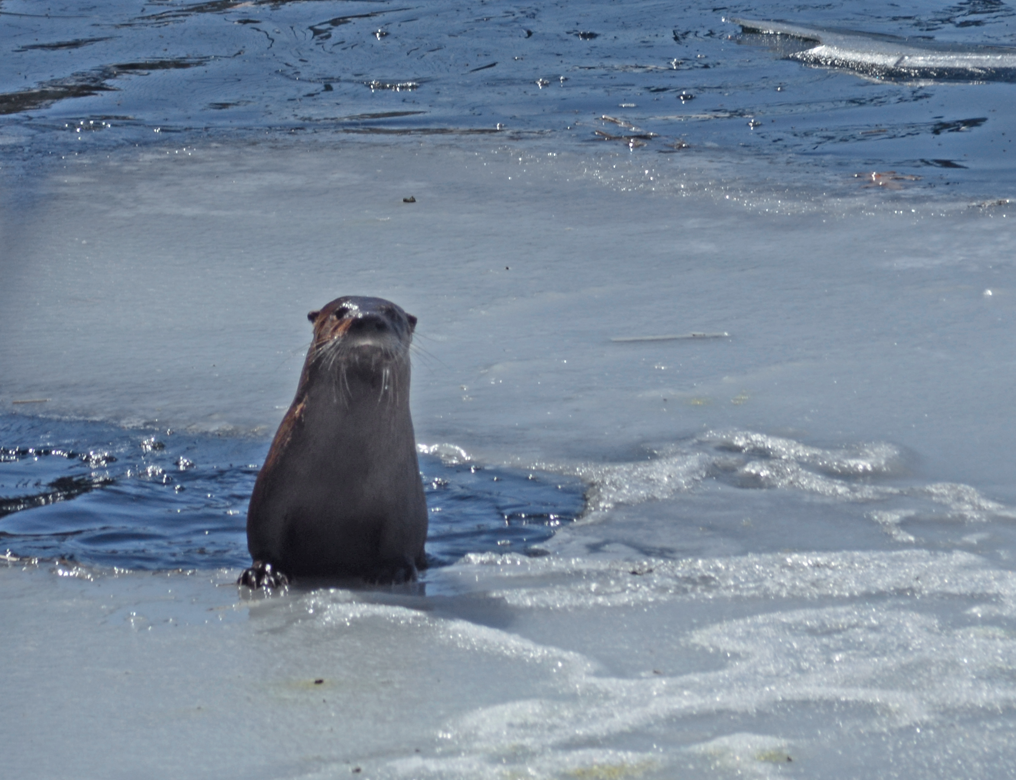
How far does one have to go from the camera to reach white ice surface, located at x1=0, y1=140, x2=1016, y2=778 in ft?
7.29

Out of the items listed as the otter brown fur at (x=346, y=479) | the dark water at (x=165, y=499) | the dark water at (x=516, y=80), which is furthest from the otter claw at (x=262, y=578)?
the dark water at (x=516, y=80)

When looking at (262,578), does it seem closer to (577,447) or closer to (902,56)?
(577,447)

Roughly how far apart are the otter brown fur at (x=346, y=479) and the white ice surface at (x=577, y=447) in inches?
6.1

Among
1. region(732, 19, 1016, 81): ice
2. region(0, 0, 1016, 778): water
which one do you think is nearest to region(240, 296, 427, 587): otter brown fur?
region(0, 0, 1016, 778): water

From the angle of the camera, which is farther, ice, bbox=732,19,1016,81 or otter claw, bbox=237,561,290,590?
ice, bbox=732,19,1016,81

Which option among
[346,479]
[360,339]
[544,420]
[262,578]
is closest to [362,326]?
[360,339]

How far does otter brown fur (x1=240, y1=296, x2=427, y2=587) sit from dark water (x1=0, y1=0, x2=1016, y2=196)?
4493 millimetres

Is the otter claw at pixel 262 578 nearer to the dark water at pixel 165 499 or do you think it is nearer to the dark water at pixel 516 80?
the dark water at pixel 165 499

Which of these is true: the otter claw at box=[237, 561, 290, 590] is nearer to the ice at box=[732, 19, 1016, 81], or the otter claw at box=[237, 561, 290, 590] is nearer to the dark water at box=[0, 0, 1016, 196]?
the dark water at box=[0, 0, 1016, 196]

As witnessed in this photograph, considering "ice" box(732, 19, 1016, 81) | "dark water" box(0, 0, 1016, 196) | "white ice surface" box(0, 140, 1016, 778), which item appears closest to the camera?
"white ice surface" box(0, 140, 1016, 778)

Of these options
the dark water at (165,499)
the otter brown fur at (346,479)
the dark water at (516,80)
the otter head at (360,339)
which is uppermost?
the dark water at (516,80)

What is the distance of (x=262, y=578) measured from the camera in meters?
3.10

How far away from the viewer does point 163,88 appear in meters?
Result: 10.0

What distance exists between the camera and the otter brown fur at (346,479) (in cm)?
321
